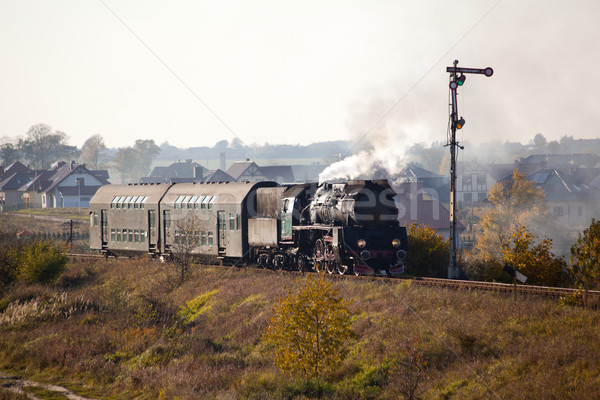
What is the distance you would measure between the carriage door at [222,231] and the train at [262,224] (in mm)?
58

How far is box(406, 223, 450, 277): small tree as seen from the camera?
26.6m

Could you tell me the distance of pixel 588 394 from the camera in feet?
37.8

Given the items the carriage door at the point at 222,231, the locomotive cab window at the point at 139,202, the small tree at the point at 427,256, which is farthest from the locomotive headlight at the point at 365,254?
the locomotive cab window at the point at 139,202

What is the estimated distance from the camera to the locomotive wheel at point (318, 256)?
2638cm

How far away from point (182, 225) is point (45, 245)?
1083 centimetres

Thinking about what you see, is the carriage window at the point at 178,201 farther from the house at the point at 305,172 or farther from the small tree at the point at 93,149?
the small tree at the point at 93,149

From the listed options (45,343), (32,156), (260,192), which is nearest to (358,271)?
(260,192)

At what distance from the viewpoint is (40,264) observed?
3322 centimetres

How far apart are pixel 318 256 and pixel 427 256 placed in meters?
5.23

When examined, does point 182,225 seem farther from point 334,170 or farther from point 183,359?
point 183,359

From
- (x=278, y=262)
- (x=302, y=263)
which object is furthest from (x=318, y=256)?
(x=278, y=262)

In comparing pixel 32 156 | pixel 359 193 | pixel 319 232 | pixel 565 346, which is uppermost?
pixel 32 156

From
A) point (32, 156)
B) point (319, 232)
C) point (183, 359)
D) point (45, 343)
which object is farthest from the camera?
point (32, 156)

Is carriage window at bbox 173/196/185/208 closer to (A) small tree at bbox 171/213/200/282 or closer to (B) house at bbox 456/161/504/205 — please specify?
(A) small tree at bbox 171/213/200/282
